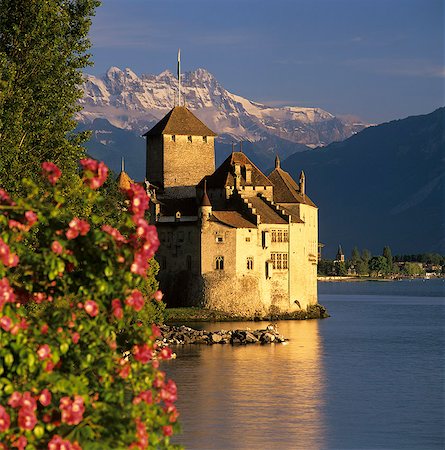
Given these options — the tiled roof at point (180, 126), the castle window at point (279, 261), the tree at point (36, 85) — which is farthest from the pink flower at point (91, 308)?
the tiled roof at point (180, 126)

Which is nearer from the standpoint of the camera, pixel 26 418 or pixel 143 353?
pixel 26 418

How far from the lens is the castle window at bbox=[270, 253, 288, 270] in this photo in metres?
98.4

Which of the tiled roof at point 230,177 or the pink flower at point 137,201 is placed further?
the tiled roof at point 230,177

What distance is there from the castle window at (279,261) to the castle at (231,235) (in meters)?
0.02

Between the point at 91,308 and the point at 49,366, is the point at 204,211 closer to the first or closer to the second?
the point at 91,308

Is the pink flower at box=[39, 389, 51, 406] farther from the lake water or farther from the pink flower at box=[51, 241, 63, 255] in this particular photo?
the lake water

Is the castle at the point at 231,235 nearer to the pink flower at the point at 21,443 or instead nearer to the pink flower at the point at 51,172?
the pink flower at the point at 51,172

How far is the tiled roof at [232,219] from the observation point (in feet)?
311

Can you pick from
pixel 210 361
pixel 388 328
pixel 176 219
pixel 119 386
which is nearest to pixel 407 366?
pixel 210 361

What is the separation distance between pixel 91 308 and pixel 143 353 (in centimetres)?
104

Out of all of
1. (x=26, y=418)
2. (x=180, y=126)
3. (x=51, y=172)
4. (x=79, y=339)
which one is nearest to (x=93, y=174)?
(x=51, y=172)

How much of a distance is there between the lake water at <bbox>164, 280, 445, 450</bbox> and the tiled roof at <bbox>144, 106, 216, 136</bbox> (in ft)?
88.6

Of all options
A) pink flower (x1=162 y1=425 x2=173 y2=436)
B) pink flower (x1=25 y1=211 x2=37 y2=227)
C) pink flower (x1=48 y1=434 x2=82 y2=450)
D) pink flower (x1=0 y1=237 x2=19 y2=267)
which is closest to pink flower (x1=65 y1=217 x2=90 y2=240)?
pink flower (x1=25 y1=211 x2=37 y2=227)

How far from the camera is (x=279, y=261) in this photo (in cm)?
9881
